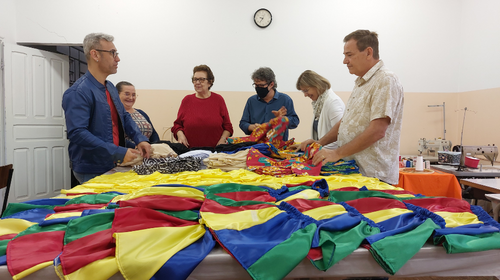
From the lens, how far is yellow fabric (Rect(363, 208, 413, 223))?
1062mm

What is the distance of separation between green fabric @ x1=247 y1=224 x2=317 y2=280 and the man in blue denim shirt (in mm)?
1433

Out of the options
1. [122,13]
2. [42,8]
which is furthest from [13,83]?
[122,13]

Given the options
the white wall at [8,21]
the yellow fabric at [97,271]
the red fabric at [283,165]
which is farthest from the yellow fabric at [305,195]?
the white wall at [8,21]

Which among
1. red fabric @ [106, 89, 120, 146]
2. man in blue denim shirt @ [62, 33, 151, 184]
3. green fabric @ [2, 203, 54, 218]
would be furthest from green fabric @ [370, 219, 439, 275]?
red fabric @ [106, 89, 120, 146]

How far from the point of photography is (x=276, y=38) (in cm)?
495

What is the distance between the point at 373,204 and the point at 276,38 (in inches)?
167

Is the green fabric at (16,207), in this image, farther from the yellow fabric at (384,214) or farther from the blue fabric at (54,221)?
the yellow fabric at (384,214)

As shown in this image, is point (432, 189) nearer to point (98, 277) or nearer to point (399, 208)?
point (399, 208)

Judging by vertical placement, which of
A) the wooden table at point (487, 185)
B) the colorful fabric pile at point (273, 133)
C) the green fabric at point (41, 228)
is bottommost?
the wooden table at point (487, 185)

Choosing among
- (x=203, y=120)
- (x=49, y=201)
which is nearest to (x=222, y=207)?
(x=49, y=201)

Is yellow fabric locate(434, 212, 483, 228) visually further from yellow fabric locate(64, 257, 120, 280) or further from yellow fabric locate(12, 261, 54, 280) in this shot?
yellow fabric locate(12, 261, 54, 280)

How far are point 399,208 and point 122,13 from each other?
16.4ft

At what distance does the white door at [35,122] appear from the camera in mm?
4152

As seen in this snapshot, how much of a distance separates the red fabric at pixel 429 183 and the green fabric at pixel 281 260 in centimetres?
273
